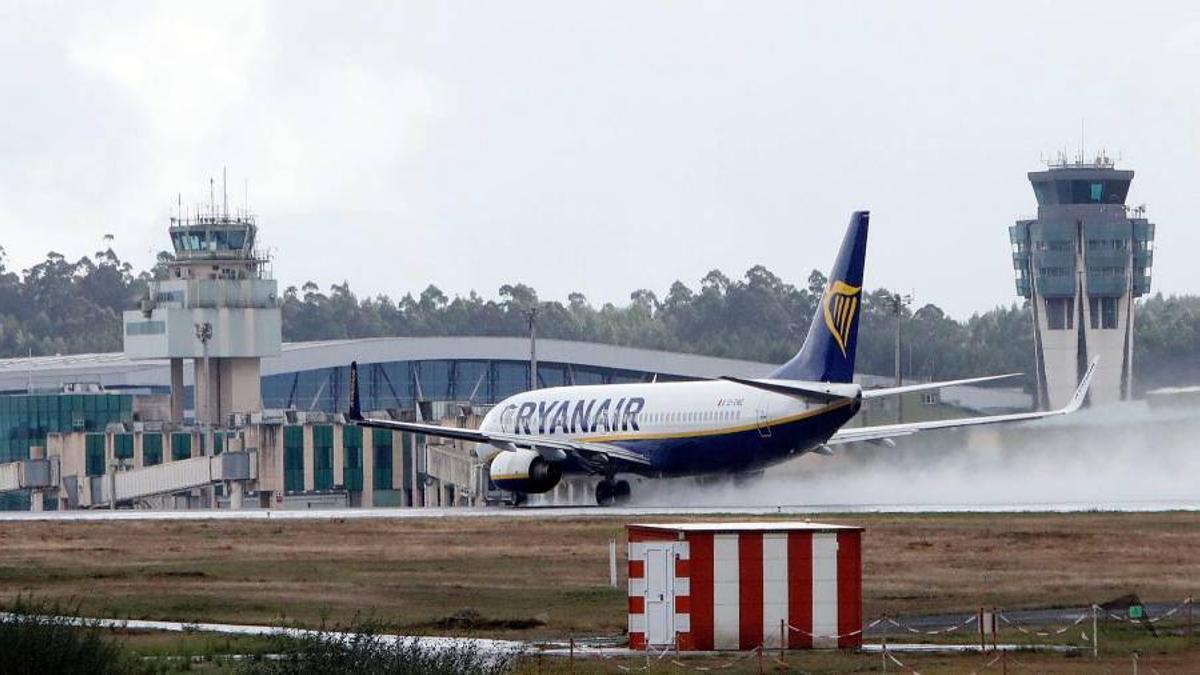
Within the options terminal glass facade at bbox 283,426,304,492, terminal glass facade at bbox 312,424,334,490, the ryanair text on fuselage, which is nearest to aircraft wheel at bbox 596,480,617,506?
the ryanair text on fuselage

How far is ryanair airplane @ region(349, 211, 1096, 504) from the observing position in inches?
2835

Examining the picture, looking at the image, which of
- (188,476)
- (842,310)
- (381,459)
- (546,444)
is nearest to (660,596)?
(842,310)

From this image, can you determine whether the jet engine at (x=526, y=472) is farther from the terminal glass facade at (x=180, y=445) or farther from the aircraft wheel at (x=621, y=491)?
the terminal glass facade at (x=180, y=445)

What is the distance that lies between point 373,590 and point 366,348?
113825 mm

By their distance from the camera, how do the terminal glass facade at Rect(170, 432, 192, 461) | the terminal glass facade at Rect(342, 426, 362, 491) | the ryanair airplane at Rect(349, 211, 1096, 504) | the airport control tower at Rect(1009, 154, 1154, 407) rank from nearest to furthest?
the ryanair airplane at Rect(349, 211, 1096, 504) → the terminal glass facade at Rect(342, 426, 362, 491) → the terminal glass facade at Rect(170, 432, 192, 461) → the airport control tower at Rect(1009, 154, 1154, 407)

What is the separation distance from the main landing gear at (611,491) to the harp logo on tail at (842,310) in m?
11.0

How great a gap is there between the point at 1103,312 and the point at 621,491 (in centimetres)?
8803

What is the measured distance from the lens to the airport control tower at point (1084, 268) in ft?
522

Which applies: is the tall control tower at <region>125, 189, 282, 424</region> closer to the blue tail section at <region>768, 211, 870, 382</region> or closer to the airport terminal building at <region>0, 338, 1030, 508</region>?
the airport terminal building at <region>0, 338, 1030, 508</region>

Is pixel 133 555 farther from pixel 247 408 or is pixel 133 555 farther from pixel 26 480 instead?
pixel 247 408

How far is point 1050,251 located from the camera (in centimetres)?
16188

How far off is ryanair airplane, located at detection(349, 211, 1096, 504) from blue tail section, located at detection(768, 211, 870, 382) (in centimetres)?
3

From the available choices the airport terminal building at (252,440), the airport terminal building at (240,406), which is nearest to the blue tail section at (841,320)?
the airport terminal building at (252,440)

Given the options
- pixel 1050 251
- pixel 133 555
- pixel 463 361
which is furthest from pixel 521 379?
pixel 133 555
